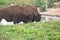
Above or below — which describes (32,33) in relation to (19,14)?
above

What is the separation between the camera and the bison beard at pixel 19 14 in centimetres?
1358

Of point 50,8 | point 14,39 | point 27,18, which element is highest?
point 14,39

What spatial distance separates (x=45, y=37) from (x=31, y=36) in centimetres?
40

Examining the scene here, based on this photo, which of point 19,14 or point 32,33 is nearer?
point 32,33

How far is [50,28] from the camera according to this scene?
10234 mm

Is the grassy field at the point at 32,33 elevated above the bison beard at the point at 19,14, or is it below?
above

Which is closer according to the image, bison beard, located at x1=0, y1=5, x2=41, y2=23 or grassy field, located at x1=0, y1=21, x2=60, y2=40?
grassy field, located at x1=0, y1=21, x2=60, y2=40

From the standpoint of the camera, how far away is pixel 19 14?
13.7m

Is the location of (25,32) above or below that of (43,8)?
above

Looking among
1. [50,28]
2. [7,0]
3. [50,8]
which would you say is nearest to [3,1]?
[7,0]

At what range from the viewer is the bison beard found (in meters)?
13.6

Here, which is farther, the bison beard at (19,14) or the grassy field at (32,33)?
the bison beard at (19,14)

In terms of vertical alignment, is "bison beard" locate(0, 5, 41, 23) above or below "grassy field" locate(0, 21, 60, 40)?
below

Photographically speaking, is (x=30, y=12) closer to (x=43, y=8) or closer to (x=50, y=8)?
(x=43, y=8)
